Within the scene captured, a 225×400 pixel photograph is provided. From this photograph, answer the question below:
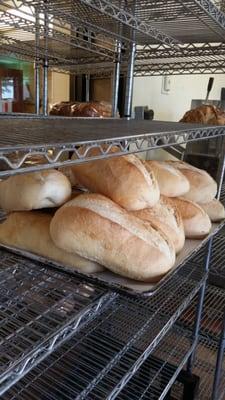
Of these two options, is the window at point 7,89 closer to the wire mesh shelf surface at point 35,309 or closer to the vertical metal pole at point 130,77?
→ the vertical metal pole at point 130,77

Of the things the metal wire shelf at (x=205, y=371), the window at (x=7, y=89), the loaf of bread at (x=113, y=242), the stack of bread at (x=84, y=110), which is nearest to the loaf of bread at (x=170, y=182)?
the loaf of bread at (x=113, y=242)

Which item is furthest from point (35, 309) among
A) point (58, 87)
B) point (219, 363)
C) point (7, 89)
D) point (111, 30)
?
point (7, 89)

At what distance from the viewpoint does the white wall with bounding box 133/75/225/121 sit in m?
2.30

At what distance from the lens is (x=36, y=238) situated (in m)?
0.66

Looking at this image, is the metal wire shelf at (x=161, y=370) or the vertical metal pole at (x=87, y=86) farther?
the vertical metal pole at (x=87, y=86)

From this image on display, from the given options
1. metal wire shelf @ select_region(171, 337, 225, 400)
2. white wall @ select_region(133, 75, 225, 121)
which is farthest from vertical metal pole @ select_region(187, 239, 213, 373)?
white wall @ select_region(133, 75, 225, 121)

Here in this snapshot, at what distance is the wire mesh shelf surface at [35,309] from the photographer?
49 cm

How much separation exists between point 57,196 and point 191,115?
1.22m

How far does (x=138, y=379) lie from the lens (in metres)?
1.02

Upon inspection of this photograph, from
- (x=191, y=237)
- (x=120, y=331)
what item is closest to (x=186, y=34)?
(x=191, y=237)

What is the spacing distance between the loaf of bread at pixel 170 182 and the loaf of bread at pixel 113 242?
0.25 m

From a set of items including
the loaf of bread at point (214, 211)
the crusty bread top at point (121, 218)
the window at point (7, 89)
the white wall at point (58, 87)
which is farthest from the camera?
the window at point (7, 89)

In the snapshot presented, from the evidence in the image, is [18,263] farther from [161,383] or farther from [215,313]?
[215,313]

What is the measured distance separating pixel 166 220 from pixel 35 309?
33 centimetres
